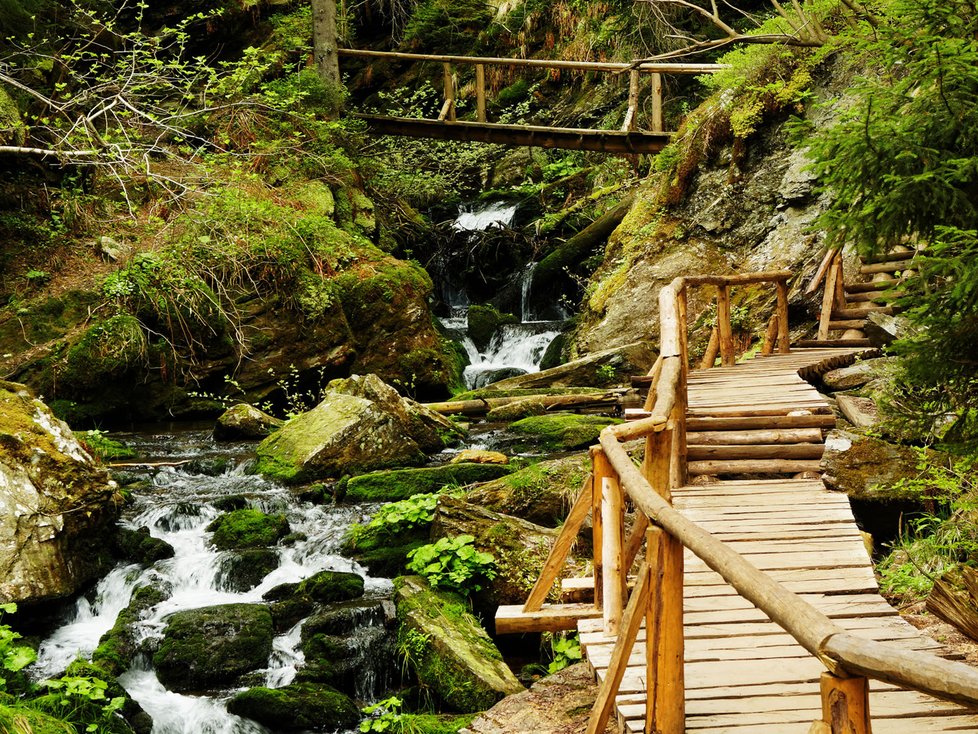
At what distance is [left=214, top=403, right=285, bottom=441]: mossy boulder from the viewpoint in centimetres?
1203

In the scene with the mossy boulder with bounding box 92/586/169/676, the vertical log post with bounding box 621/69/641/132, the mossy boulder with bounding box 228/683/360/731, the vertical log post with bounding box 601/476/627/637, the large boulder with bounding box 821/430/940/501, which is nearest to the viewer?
the vertical log post with bounding box 601/476/627/637

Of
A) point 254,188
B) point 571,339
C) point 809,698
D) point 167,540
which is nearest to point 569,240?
point 571,339

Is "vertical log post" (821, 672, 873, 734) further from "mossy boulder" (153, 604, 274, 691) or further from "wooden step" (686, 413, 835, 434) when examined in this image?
"mossy boulder" (153, 604, 274, 691)

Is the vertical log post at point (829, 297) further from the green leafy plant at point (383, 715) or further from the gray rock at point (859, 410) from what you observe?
the green leafy plant at point (383, 715)

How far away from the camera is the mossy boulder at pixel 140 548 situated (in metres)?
8.17

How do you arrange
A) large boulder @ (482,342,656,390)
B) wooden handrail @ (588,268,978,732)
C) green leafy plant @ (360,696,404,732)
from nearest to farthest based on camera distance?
wooden handrail @ (588,268,978,732), green leafy plant @ (360,696,404,732), large boulder @ (482,342,656,390)

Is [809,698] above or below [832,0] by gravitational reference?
below

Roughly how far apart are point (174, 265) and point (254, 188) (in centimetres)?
301

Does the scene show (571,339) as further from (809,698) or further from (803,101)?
(809,698)

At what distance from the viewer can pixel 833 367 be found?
10336 mm

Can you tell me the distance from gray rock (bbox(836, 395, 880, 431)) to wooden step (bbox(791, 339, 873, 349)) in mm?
2219

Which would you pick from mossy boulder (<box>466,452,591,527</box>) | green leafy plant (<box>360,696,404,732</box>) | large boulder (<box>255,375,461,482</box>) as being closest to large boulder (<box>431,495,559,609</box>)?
mossy boulder (<box>466,452,591,527</box>)

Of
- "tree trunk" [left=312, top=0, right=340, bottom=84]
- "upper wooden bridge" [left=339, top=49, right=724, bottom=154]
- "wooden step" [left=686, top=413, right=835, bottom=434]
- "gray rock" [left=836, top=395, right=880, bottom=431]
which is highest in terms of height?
"tree trunk" [left=312, top=0, right=340, bottom=84]

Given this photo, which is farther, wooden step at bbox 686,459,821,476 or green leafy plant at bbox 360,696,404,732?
wooden step at bbox 686,459,821,476
